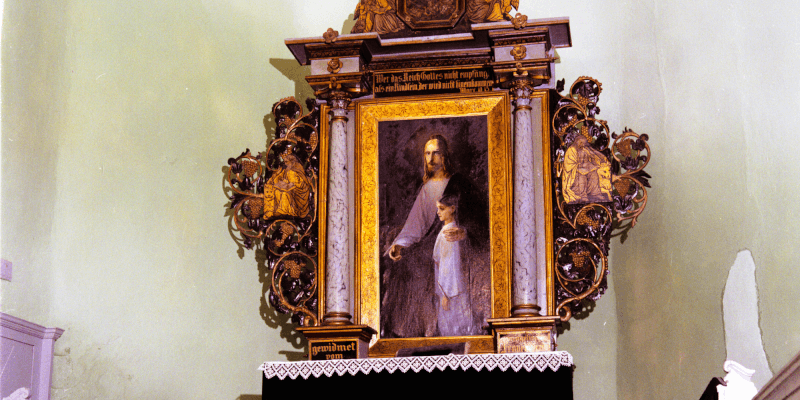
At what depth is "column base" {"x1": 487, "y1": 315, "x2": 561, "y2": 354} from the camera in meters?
6.21

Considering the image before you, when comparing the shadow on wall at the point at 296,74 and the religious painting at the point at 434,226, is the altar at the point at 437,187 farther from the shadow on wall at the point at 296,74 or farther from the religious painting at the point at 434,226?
the shadow on wall at the point at 296,74

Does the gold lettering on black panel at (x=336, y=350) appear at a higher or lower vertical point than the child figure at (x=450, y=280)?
lower

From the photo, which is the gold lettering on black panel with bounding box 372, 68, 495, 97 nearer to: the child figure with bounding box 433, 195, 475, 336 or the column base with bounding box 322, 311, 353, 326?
the child figure with bounding box 433, 195, 475, 336

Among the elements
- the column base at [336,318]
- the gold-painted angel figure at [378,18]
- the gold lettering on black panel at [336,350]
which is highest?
the gold-painted angel figure at [378,18]

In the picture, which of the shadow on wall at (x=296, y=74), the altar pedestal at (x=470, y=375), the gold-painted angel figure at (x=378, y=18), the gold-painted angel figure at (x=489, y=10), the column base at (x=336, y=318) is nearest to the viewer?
the altar pedestal at (x=470, y=375)

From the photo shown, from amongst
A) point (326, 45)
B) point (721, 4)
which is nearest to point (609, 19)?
point (721, 4)

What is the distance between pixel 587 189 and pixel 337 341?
217 cm

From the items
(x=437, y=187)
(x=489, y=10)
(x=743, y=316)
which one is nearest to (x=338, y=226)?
(x=437, y=187)

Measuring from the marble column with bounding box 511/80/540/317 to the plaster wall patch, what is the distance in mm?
1341

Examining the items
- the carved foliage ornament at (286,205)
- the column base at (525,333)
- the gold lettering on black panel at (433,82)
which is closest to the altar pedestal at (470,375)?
the column base at (525,333)

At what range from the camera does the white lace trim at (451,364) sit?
5574 millimetres

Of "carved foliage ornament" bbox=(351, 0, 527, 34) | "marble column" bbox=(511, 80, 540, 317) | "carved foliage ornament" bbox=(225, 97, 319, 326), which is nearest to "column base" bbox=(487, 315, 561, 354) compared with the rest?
"marble column" bbox=(511, 80, 540, 317)

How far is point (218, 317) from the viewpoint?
7.37m

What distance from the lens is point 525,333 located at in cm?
627
